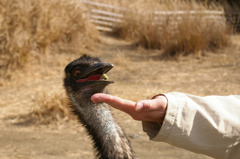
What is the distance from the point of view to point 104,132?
6.14 ft

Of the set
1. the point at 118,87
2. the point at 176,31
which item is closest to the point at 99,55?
the point at 176,31

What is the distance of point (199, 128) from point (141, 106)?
23 cm

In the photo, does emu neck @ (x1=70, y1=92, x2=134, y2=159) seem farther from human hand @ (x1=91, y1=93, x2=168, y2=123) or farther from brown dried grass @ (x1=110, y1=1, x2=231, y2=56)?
brown dried grass @ (x1=110, y1=1, x2=231, y2=56)

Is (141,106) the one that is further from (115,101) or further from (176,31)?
(176,31)

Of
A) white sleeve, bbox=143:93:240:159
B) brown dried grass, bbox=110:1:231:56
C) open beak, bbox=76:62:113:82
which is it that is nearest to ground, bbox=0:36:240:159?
brown dried grass, bbox=110:1:231:56

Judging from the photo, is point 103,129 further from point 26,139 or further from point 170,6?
point 170,6

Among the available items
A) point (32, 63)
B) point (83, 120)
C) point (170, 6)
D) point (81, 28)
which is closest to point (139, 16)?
point (170, 6)

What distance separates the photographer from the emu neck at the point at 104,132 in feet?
6.06

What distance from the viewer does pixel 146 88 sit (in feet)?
18.0

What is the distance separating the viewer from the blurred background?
3.96 metres

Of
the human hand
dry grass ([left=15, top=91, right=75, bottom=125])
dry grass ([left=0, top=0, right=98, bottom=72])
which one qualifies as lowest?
dry grass ([left=15, top=91, right=75, bottom=125])

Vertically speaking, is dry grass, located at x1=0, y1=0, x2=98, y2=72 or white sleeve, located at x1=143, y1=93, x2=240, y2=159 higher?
white sleeve, located at x1=143, y1=93, x2=240, y2=159

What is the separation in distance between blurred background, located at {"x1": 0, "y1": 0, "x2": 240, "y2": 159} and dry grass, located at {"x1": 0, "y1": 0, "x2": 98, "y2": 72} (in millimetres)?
14

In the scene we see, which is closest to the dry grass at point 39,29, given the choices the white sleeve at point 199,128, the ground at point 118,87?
the ground at point 118,87
